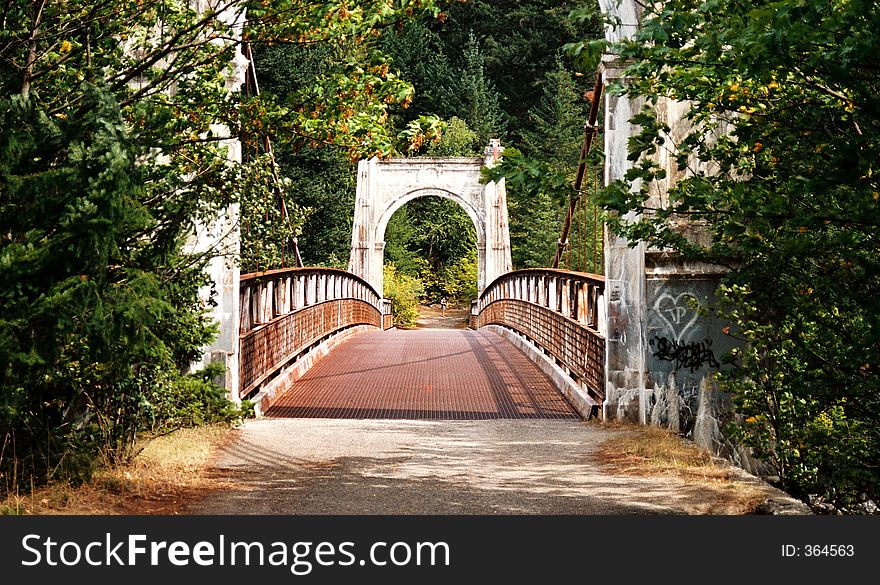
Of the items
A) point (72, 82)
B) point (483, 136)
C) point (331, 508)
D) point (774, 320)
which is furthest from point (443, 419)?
point (483, 136)

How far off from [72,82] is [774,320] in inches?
166

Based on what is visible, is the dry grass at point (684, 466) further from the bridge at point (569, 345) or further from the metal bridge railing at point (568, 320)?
the metal bridge railing at point (568, 320)

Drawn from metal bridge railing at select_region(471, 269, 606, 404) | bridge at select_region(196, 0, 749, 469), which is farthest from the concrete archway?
bridge at select_region(196, 0, 749, 469)

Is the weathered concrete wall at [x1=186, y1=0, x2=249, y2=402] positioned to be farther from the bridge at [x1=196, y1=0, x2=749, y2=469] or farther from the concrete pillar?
the concrete pillar

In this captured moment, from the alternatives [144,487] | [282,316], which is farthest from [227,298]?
[144,487]

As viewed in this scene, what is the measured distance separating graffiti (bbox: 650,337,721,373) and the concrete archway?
23989mm

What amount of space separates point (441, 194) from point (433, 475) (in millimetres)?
28633

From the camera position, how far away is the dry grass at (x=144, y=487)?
411 cm

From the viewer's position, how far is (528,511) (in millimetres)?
4414

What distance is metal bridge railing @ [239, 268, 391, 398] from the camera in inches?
318

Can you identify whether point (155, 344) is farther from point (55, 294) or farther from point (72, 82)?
point (72, 82)

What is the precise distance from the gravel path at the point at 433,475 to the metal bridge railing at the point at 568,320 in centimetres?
101

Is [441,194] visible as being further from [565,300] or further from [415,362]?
[565,300]

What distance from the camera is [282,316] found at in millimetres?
9695
